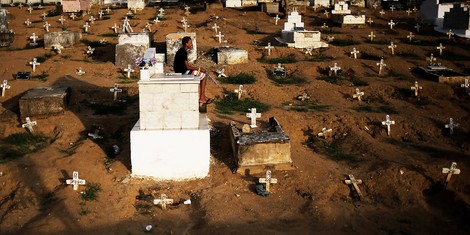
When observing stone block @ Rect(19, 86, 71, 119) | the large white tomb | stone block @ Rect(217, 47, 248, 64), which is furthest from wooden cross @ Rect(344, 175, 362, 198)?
stone block @ Rect(217, 47, 248, 64)

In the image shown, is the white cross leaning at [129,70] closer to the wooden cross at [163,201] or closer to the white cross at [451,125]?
the wooden cross at [163,201]

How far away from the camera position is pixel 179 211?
6898 millimetres

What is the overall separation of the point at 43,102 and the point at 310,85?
7.87 meters

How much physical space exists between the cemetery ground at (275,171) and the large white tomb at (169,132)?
0.30m

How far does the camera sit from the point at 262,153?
8.18 metres

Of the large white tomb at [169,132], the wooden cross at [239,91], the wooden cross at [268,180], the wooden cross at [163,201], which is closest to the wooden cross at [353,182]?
the wooden cross at [268,180]

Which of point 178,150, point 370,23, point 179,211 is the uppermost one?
point 370,23

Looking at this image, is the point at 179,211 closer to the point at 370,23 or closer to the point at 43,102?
the point at 43,102

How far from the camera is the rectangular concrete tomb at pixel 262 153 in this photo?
8117mm

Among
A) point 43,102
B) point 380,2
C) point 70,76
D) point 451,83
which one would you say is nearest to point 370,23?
point 380,2

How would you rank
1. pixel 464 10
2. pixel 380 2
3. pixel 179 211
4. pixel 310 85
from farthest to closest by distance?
pixel 380 2 < pixel 464 10 < pixel 310 85 < pixel 179 211

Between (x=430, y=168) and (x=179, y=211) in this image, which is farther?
(x=430, y=168)

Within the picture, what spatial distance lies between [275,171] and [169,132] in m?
2.12

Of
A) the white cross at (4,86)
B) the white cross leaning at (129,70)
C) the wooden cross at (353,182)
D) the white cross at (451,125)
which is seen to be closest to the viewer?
the wooden cross at (353,182)
